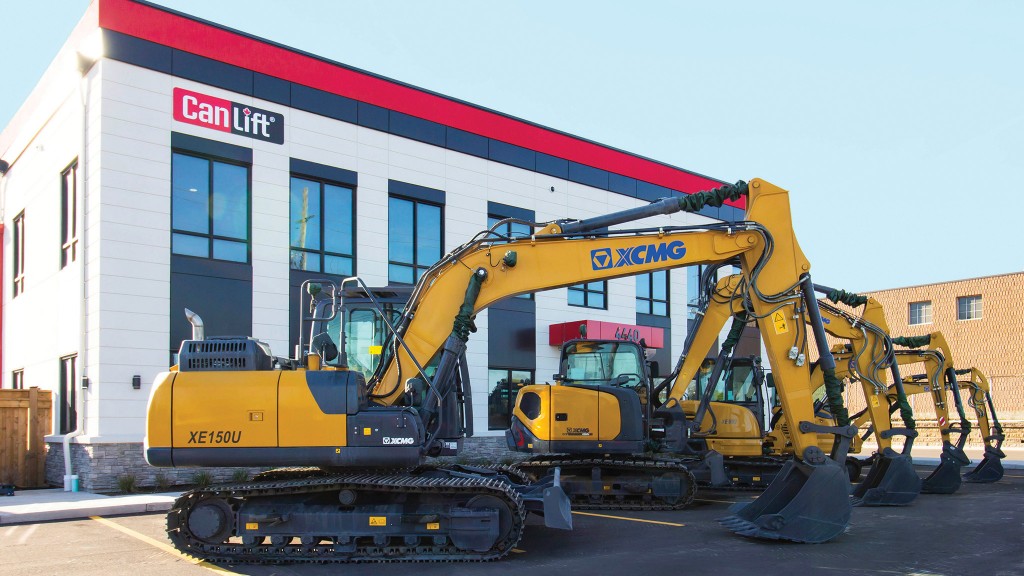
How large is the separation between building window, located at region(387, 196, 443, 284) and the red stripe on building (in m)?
2.36

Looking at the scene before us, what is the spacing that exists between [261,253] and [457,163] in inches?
245

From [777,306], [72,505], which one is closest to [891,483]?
[777,306]

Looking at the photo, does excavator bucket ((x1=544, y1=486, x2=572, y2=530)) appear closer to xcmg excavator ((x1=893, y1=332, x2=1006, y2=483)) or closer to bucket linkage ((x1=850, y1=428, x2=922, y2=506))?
bucket linkage ((x1=850, y1=428, x2=922, y2=506))

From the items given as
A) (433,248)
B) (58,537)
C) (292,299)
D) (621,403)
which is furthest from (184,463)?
(433,248)

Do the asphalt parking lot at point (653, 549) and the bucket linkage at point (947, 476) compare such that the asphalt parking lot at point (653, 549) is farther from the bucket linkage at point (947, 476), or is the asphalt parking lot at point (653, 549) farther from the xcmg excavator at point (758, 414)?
the bucket linkage at point (947, 476)

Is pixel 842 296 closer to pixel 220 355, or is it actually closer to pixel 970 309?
pixel 220 355

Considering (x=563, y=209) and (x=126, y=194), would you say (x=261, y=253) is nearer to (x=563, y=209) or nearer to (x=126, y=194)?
(x=126, y=194)

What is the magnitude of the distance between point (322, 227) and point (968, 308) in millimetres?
38321

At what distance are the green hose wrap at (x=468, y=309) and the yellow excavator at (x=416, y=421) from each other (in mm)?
19

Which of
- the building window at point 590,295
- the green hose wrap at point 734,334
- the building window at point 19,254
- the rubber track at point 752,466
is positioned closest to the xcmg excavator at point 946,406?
the rubber track at point 752,466

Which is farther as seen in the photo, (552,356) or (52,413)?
(552,356)

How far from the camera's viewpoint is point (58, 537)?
11.4 meters

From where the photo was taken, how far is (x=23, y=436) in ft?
61.2

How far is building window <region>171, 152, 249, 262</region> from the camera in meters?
17.5
